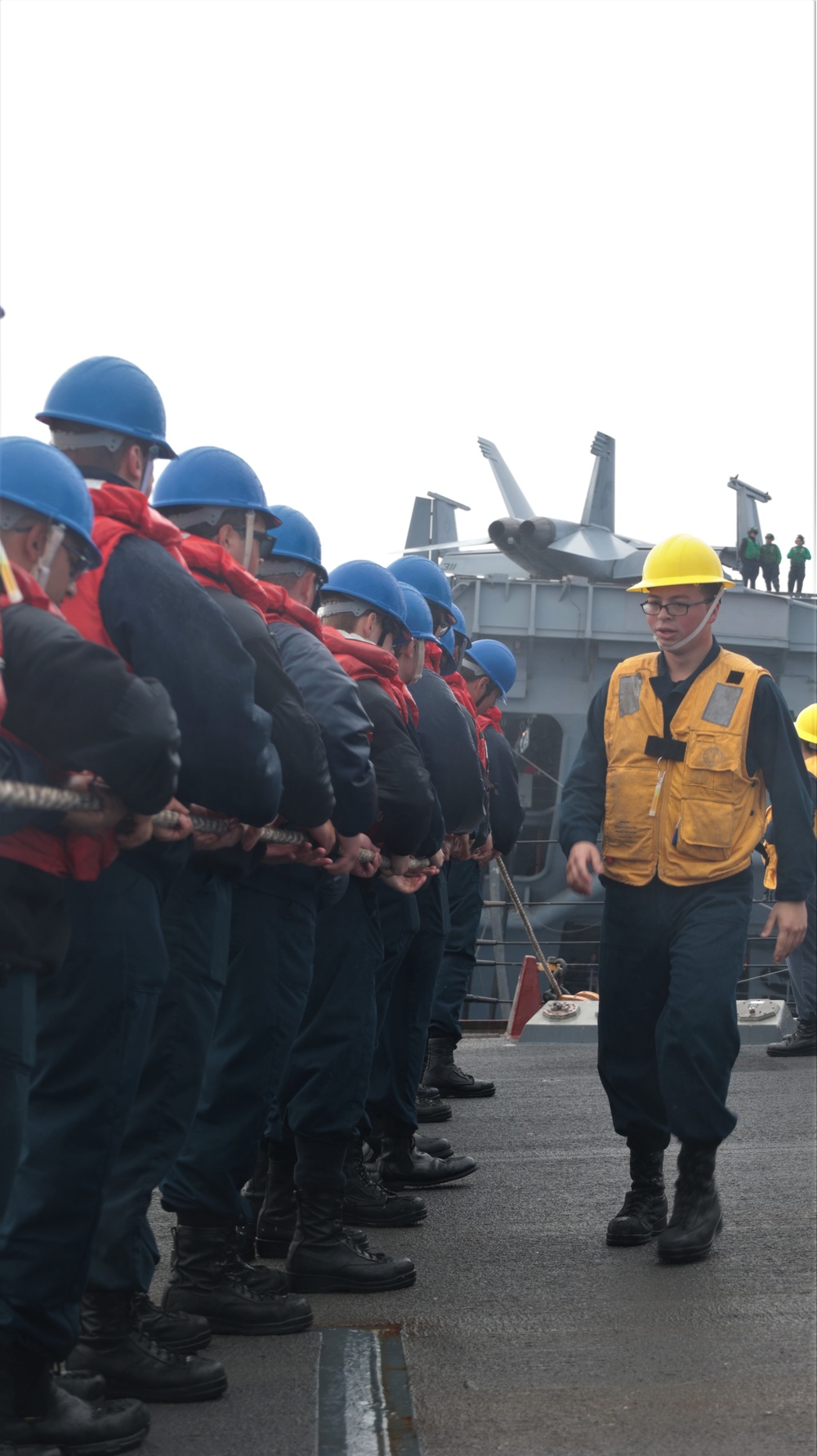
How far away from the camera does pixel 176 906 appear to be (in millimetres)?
3393

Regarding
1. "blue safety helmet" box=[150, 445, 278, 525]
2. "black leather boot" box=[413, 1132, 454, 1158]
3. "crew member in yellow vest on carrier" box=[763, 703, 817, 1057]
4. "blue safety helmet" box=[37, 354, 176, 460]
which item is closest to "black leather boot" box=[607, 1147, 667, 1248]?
"black leather boot" box=[413, 1132, 454, 1158]

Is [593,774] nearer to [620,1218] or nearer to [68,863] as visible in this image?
[620,1218]

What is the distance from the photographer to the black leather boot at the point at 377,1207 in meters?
4.90

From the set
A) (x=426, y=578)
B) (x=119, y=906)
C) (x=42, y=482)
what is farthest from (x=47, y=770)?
(x=426, y=578)

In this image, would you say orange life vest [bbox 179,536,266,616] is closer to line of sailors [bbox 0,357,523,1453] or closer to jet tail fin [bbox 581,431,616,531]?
line of sailors [bbox 0,357,523,1453]

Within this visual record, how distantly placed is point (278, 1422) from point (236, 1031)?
1.06m

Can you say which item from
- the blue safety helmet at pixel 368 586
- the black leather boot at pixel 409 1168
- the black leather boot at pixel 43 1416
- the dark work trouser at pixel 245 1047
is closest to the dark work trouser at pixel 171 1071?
the dark work trouser at pixel 245 1047

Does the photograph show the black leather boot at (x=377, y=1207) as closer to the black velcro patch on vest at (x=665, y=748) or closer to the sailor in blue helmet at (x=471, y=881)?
the black velcro patch on vest at (x=665, y=748)

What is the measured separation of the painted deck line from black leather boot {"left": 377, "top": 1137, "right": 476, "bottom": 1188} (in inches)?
76.2

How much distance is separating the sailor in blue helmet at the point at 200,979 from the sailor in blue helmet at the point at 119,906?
0.03 m

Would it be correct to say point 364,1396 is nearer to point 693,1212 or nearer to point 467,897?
point 693,1212

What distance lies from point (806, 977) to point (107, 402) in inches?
287

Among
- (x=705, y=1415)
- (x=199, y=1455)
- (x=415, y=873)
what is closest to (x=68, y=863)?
(x=199, y=1455)

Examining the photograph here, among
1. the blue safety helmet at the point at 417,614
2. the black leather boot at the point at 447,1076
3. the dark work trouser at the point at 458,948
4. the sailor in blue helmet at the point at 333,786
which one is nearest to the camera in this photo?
the sailor in blue helmet at the point at 333,786
